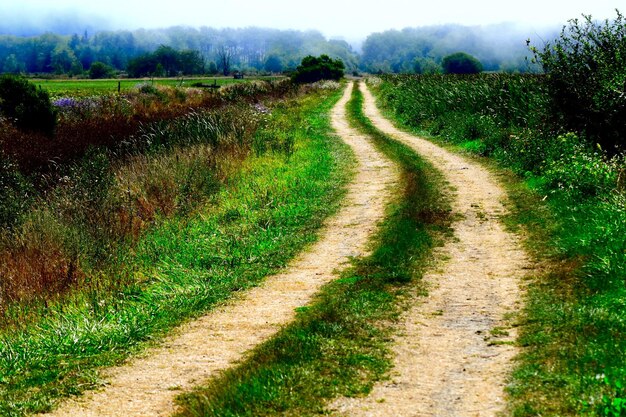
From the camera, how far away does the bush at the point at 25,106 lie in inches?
842

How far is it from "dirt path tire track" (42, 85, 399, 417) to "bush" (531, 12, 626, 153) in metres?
5.63

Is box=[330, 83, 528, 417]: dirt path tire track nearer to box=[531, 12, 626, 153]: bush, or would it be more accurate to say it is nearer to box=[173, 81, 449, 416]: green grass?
box=[173, 81, 449, 416]: green grass

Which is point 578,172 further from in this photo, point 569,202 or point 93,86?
point 93,86

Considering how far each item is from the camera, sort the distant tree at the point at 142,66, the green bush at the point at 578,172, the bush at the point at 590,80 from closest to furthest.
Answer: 1. the green bush at the point at 578,172
2. the bush at the point at 590,80
3. the distant tree at the point at 142,66

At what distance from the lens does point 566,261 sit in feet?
26.5

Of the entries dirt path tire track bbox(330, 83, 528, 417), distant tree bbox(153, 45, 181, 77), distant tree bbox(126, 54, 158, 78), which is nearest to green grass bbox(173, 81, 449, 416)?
dirt path tire track bbox(330, 83, 528, 417)

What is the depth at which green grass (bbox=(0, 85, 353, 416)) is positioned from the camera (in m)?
6.16

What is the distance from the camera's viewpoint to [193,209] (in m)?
12.9

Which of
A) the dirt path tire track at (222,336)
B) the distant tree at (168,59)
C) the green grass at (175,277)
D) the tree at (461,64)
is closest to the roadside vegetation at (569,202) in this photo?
the dirt path tire track at (222,336)

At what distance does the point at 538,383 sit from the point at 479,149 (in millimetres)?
13768

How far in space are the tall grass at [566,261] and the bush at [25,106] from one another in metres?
14.6

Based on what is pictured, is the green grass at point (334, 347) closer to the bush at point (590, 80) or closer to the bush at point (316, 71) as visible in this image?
the bush at point (590, 80)

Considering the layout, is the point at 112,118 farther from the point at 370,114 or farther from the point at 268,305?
the point at 268,305

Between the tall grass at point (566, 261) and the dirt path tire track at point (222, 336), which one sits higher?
the tall grass at point (566, 261)
